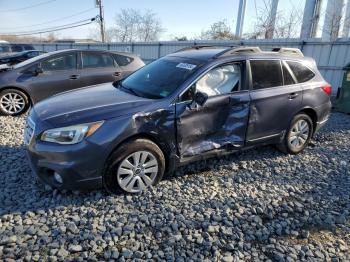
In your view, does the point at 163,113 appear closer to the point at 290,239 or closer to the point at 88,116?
the point at 88,116

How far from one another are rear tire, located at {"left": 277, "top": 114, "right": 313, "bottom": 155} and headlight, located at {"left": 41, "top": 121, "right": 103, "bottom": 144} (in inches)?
120

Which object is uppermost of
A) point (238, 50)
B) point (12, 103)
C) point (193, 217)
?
point (238, 50)

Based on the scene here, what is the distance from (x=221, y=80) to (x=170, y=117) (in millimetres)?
959

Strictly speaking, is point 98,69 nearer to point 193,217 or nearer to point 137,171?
point 137,171

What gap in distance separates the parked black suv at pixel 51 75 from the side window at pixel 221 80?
4.15 m

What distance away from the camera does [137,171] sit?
11.6ft

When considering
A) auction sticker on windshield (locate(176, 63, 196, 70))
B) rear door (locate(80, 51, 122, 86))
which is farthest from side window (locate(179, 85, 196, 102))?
rear door (locate(80, 51, 122, 86))

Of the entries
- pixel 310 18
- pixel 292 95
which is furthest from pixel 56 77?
pixel 310 18

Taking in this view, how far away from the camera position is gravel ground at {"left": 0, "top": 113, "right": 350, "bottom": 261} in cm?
274

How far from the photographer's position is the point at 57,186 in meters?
3.30

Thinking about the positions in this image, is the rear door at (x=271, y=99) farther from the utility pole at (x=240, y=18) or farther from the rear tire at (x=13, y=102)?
the utility pole at (x=240, y=18)

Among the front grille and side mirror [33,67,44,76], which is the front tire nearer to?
the front grille

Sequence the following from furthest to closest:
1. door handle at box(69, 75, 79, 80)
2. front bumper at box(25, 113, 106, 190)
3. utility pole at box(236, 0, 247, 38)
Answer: utility pole at box(236, 0, 247, 38), door handle at box(69, 75, 79, 80), front bumper at box(25, 113, 106, 190)

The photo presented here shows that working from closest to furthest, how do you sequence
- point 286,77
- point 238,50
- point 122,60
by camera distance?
1. point 238,50
2. point 286,77
3. point 122,60
